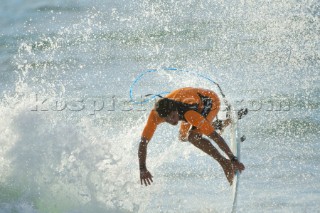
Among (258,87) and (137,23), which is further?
(137,23)

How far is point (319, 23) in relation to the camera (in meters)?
14.1

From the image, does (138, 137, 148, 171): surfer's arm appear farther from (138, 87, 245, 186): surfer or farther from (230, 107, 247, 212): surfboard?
(230, 107, 247, 212): surfboard

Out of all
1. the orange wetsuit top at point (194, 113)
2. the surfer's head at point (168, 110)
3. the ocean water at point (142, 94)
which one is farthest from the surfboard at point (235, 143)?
the surfer's head at point (168, 110)

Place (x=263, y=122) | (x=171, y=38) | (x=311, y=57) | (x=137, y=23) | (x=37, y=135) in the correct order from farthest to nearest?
(x=137, y=23), (x=171, y=38), (x=311, y=57), (x=263, y=122), (x=37, y=135)

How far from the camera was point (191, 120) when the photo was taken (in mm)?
6949

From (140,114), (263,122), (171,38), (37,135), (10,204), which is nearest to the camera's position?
(10,204)

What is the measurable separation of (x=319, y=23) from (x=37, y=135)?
8.27m

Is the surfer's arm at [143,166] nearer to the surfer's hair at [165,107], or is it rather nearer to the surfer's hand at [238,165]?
the surfer's hair at [165,107]

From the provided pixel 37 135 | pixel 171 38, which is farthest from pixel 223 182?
pixel 171 38

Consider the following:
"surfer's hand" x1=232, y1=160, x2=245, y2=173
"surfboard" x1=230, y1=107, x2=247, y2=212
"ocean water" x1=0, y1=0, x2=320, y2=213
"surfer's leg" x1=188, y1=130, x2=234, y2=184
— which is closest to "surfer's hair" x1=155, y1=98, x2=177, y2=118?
"surfer's leg" x1=188, y1=130, x2=234, y2=184

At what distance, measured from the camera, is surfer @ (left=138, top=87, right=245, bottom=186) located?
22.5ft

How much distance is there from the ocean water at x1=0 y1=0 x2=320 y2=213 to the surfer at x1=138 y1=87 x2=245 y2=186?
118 cm

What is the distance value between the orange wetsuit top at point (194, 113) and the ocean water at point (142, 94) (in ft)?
4.37

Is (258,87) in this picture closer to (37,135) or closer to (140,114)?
(140,114)
